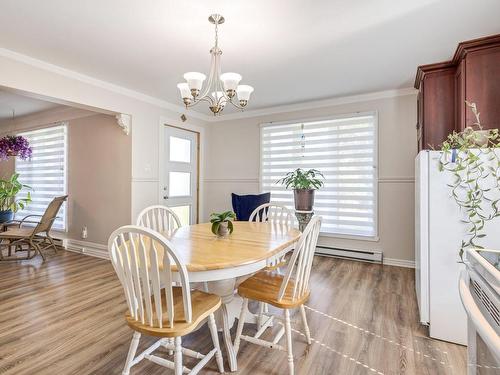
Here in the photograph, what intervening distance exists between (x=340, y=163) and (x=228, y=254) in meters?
2.92

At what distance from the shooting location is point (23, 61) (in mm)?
2703

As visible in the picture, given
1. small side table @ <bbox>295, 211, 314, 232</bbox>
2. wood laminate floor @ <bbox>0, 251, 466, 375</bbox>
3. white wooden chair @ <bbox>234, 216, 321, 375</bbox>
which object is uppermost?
small side table @ <bbox>295, 211, 314, 232</bbox>

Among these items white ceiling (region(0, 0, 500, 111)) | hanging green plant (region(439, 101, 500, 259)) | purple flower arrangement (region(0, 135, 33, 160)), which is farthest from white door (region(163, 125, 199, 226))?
hanging green plant (region(439, 101, 500, 259))

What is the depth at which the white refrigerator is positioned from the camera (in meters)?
1.96

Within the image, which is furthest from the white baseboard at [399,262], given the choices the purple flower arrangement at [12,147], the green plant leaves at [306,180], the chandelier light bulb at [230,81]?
the purple flower arrangement at [12,147]

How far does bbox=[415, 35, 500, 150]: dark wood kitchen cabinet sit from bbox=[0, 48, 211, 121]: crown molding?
11.1ft

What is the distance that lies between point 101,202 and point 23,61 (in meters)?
2.09

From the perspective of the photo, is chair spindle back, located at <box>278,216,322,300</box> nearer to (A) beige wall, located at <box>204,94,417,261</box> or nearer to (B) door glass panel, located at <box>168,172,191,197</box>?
(A) beige wall, located at <box>204,94,417,261</box>

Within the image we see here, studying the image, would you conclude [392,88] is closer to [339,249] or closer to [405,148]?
[405,148]

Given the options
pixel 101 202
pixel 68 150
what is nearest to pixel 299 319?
pixel 101 202

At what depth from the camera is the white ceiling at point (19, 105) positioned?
4.06 m

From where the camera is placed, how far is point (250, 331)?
2.12m

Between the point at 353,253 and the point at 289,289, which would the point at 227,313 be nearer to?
A: the point at 289,289

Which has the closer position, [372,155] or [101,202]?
[372,155]
